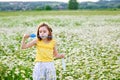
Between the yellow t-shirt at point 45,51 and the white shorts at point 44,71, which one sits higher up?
the yellow t-shirt at point 45,51

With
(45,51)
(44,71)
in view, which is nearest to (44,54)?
(45,51)

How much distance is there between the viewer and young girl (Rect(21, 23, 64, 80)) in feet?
22.1

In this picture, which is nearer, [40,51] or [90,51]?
[40,51]

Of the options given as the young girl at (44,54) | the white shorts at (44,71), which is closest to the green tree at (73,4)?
the young girl at (44,54)

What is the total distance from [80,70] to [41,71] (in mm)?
1826

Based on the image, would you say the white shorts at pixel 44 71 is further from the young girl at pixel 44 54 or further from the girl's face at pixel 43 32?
the girl's face at pixel 43 32

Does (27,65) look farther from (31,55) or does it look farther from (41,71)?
(41,71)

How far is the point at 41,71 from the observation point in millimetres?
6758

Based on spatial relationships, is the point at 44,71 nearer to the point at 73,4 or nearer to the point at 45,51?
the point at 45,51

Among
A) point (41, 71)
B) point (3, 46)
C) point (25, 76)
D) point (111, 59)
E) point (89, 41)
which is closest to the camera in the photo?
point (41, 71)

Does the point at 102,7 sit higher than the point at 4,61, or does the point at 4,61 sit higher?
the point at 4,61

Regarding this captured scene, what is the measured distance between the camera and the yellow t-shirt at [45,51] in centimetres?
680

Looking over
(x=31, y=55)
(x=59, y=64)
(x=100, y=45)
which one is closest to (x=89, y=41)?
(x=100, y=45)

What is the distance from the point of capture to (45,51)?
22.4 feet
